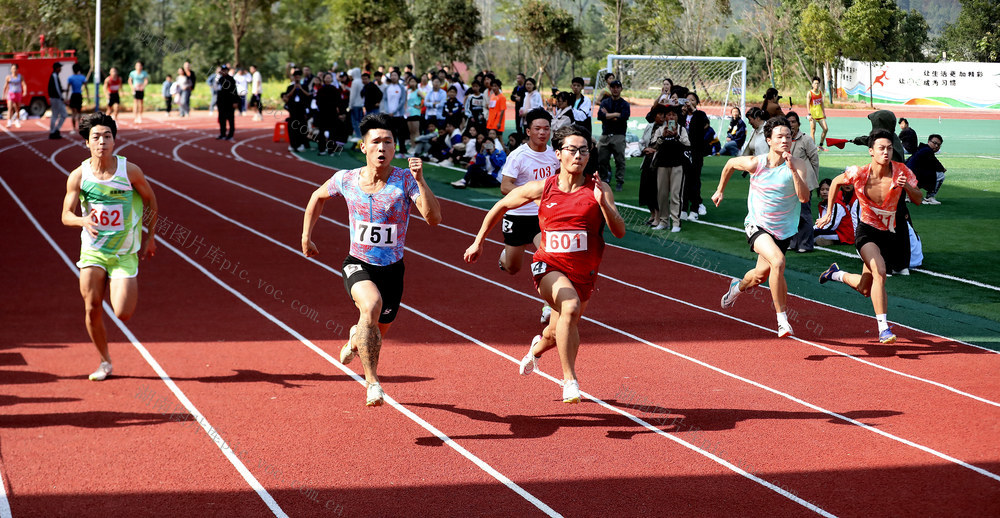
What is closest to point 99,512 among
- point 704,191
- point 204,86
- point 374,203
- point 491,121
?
point 374,203

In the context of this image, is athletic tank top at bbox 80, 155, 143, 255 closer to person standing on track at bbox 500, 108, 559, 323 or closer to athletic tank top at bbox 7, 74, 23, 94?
person standing on track at bbox 500, 108, 559, 323

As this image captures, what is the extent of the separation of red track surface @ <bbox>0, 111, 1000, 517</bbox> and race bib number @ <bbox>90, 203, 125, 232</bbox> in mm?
1137

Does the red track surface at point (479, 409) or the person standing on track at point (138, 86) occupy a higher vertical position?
the person standing on track at point (138, 86)

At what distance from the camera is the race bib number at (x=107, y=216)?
276 inches

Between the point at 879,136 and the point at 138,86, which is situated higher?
the point at 138,86

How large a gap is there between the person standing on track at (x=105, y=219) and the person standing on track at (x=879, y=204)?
5.41 meters

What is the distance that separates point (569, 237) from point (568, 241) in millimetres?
26

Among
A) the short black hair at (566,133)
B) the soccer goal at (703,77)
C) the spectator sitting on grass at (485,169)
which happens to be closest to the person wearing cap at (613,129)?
the spectator sitting on grass at (485,169)

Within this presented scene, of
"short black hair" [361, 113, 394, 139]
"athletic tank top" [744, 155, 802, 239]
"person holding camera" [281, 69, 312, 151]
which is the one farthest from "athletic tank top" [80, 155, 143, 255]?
"person holding camera" [281, 69, 312, 151]

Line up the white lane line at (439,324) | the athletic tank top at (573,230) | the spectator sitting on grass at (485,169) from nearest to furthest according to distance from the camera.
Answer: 1. the white lane line at (439,324)
2. the athletic tank top at (573,230)
3. the spectator sitting on grass at (485,169)

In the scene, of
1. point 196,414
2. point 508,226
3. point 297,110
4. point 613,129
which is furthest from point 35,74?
point 196,414

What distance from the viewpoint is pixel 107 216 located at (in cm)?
703

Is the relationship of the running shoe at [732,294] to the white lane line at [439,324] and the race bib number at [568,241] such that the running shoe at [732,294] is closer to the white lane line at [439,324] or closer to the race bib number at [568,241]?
the white lane line at [439,324]

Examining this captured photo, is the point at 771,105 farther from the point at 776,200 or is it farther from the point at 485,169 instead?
the point at 776,200
